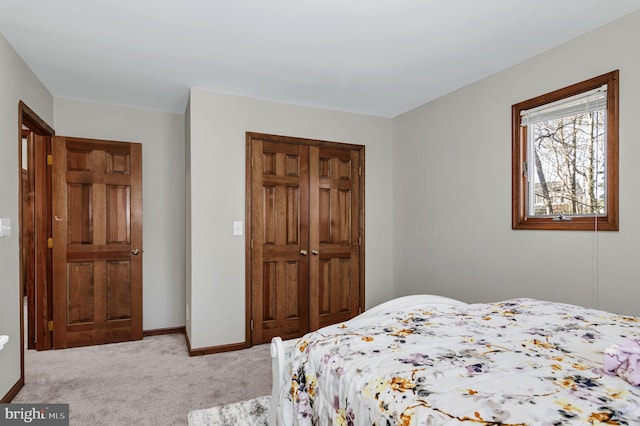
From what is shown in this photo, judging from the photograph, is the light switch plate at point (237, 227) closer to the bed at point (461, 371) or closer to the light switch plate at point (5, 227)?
the light switch plate at point (5, 227)

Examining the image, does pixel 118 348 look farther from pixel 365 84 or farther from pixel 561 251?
pixel 561 251

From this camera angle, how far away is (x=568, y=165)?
2598 mm

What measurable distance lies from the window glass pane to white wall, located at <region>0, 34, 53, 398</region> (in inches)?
146

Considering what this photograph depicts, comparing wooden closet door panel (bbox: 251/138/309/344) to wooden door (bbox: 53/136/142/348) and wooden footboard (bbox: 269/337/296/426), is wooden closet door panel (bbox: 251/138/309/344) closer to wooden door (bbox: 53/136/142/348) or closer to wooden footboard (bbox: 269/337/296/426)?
wooden door (bbox: 53/136/142/348)

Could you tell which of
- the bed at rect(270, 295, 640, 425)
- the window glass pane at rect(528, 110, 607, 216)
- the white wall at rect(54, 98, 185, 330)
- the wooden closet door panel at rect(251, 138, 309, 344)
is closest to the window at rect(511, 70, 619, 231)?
the window glass pane at rect(528, 110, 607, 216)

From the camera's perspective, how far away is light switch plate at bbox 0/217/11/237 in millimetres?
2350

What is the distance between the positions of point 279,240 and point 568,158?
255cm

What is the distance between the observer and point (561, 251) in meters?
2.52

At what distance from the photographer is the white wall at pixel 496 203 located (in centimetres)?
219

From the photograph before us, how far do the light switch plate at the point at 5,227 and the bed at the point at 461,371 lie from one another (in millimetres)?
2041

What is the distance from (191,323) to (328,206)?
1776 mm

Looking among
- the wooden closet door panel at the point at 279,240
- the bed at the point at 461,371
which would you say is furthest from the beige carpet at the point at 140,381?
the bed at the point at 461,371

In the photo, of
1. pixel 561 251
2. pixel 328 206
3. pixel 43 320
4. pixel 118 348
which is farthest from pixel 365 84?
pixel 43 320

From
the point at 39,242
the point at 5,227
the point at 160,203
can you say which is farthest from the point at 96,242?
the point at 5,227
